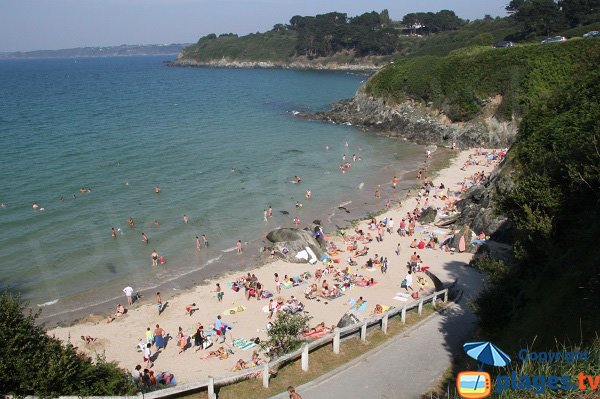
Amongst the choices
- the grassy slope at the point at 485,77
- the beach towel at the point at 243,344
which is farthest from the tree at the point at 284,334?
the grassy slope at the point at 485,77

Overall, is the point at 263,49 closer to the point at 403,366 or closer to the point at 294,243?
the point at 294,243

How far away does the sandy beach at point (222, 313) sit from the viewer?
1781 centimetres

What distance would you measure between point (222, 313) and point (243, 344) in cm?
333

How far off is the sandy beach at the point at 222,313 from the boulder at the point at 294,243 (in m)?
0.62

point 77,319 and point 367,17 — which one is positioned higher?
point 367,17

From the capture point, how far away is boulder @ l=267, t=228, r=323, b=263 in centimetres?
2695

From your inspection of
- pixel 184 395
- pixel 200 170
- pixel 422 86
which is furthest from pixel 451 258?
pixel 422 86

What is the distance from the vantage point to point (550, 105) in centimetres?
2662

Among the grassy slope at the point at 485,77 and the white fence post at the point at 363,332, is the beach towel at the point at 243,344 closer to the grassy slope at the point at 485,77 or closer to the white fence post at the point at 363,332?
the white fence post at the point at 363,332

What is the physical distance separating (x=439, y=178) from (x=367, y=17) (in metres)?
136

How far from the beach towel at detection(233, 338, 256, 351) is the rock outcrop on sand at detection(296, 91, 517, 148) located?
1664 inches

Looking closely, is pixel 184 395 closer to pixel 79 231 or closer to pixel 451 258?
pixel 451 258
